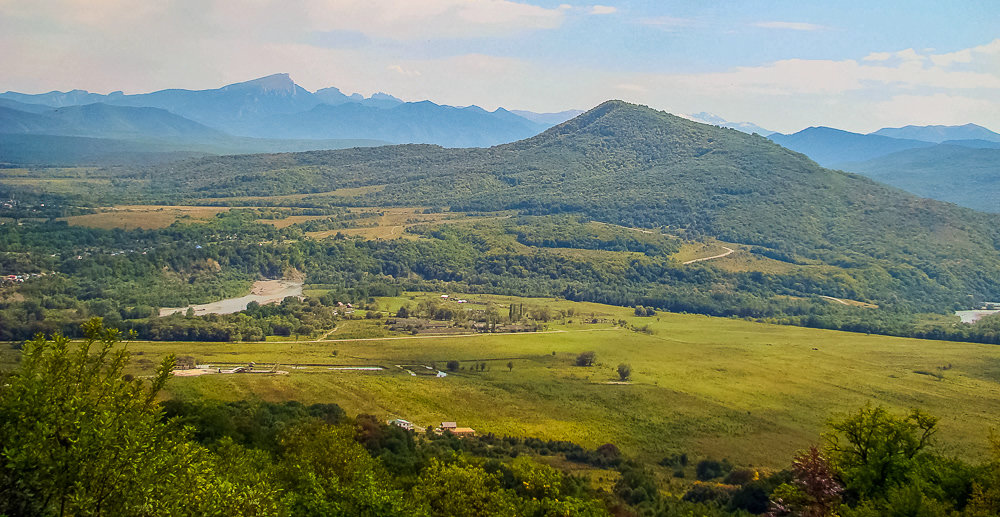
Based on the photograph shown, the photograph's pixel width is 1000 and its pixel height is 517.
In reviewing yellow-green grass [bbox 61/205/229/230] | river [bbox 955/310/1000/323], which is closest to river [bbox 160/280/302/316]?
yellow-green grass [bbox 61/205/229/230]

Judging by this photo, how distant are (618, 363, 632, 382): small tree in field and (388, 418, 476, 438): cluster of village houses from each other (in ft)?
70.1

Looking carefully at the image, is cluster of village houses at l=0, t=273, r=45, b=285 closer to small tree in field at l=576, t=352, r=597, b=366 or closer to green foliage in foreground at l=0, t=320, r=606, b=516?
small tree in field at l=576, t=352, r=597, b=366

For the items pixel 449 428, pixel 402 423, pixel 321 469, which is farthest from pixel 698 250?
pixel 321 469

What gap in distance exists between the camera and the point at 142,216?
139 m

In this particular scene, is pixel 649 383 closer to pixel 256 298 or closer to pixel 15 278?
pixel 256 298

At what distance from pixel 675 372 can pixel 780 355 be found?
1466 centimetres

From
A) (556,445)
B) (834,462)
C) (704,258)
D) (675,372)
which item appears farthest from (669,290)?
(834,462)

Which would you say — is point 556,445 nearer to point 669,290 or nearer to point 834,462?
point 834,462

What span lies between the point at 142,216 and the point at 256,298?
50.2 meters

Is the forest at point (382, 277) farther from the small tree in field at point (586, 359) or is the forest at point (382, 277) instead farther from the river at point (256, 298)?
the small tree in field at point (586, 359)

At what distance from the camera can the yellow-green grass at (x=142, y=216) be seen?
130000 millimetres

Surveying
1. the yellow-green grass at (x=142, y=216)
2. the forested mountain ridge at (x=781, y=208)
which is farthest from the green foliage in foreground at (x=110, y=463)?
the yellow-green grass at (x=142, y=216)

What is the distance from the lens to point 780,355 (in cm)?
7838

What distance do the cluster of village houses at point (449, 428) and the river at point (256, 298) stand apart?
47.8m
